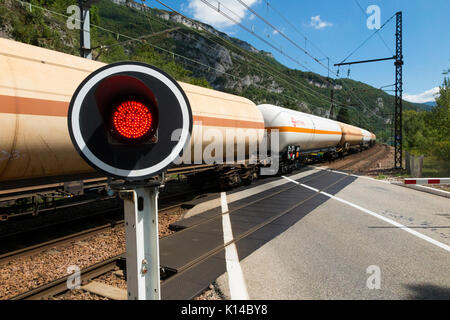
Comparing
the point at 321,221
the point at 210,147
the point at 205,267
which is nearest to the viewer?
the point at 205,267

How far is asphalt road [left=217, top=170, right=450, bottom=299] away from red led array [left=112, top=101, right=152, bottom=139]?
3.03 metres

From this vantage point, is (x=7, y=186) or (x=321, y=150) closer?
(x=7, y=186)

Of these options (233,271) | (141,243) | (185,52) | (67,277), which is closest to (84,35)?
(67,277)

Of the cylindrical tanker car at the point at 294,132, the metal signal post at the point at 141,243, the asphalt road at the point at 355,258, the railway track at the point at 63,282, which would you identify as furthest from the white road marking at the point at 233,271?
the cylindrical tanker car at the point at 294,132

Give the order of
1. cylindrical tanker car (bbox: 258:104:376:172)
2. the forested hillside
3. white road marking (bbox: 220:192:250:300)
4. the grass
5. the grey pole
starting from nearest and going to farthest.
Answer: white road marking (bbox: 220:192:250:300) → the grey pole → cylindrical tanker car (bbox: 258:104:376:172) → the grass → the forested hillside

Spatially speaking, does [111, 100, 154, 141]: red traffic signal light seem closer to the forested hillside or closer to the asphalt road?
the asphalt road

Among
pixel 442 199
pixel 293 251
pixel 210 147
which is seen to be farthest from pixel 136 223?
pixel 442 199

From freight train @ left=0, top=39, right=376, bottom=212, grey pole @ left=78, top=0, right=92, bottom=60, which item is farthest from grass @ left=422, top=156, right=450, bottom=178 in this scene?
freight train @ left=0, top=39, right=376, bottom=212

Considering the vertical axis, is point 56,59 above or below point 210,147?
above

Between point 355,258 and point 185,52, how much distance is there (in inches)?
5709

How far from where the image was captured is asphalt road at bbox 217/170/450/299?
3.91 metres

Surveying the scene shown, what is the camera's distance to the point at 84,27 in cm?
1011

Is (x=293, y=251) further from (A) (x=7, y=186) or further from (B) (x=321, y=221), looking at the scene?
(A) (x=7, y=186)
